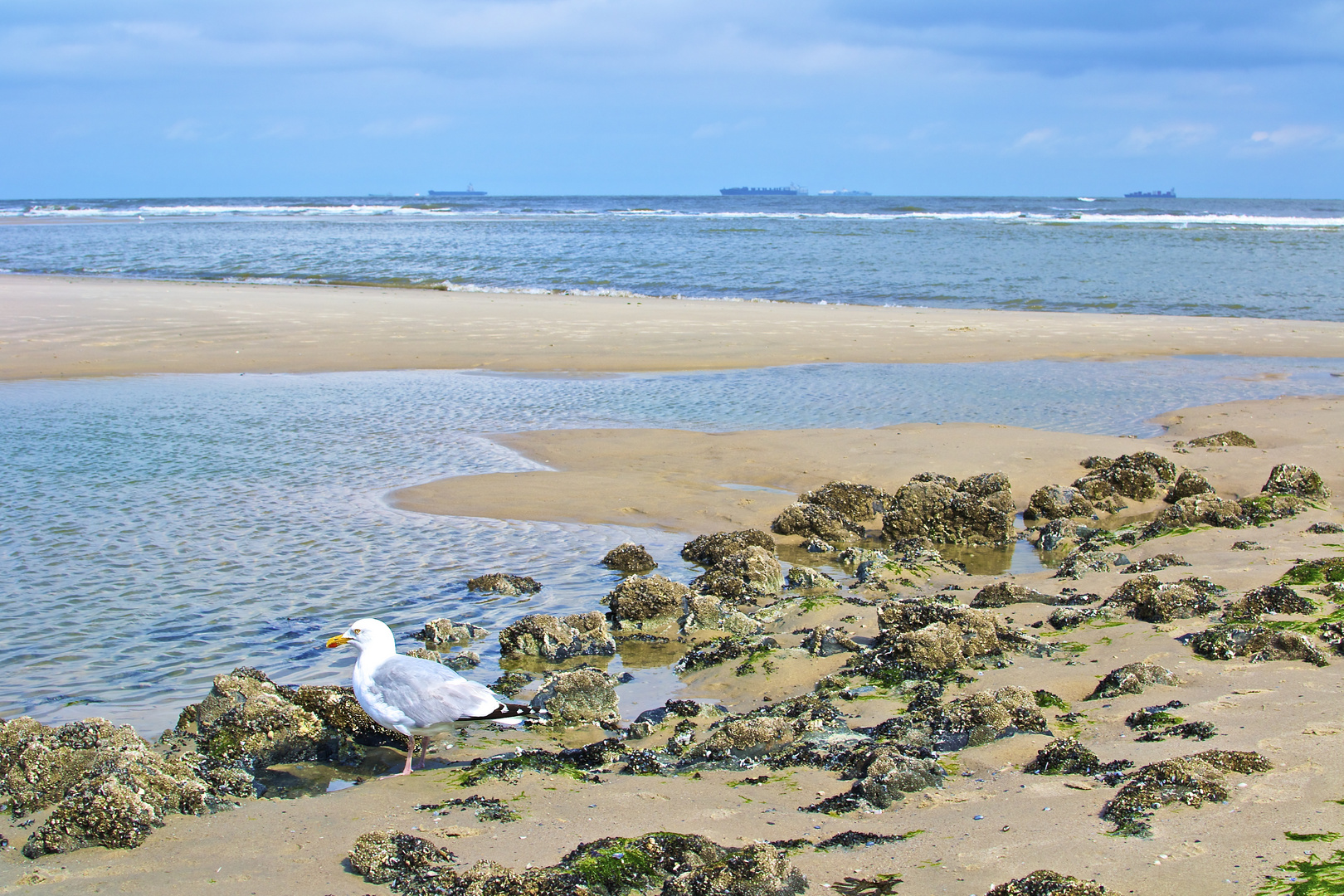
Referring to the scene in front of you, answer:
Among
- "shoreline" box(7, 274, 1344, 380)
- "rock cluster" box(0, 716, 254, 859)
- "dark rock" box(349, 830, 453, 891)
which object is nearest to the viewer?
"dark rock" box(349, 830, 453, 891)

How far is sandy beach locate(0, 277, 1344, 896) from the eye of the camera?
3.30m

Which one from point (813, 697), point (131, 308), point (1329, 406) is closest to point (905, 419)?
point (1329, 406)

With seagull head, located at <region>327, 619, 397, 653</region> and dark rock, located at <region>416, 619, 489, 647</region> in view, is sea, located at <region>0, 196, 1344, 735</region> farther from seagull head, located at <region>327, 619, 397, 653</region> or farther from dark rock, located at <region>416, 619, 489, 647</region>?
seagull head, located at <region>327, 619, 397, 653</region>

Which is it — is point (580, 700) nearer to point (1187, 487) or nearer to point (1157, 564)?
point (1157, 564)

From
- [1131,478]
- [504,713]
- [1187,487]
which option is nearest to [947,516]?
[1131,478]

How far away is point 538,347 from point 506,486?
835 cm

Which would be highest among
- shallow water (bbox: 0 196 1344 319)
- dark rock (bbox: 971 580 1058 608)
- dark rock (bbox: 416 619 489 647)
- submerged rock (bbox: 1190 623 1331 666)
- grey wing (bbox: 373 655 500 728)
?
shallow water (bbox: 0 196 1344 319)

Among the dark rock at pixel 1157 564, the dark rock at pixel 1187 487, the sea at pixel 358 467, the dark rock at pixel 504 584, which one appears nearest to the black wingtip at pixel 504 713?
the sea at pixel 358 467

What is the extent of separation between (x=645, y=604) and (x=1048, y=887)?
358 cm

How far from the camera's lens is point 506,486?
360 inches

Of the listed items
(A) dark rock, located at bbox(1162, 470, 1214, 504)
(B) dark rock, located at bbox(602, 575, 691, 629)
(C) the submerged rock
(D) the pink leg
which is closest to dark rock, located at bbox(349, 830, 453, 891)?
(D) the pink leg

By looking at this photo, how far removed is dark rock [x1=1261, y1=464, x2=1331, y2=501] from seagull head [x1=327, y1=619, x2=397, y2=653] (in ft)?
23.4

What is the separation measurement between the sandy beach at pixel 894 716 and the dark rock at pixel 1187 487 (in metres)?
0.37

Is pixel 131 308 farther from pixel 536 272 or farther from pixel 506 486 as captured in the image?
pixel 506 486
